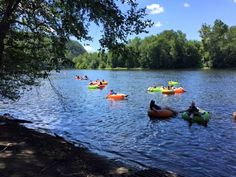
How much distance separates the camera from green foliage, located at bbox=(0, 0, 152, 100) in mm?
10727

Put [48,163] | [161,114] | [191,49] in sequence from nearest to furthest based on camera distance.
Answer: [48,163] < [161,114] < [191,49]

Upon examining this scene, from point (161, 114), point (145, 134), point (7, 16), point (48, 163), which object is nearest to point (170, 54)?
point (161, 114)

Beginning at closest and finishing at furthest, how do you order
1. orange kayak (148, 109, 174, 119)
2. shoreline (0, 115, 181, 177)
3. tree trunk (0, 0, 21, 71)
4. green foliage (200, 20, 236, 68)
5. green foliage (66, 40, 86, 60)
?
shoreline (0, 115, 181, 177) → tree trunk (0, 0, 21, 71) → green foliage (66, 40, 86, 60) → orange kayak (148, 109, 174, 119) → green foliage (200, 20, 236, 68)

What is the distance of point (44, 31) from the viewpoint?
13125 mm

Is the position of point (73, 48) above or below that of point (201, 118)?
above

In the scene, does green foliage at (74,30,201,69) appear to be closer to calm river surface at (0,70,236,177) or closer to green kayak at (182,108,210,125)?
calm river surface at (0,70,236,177)

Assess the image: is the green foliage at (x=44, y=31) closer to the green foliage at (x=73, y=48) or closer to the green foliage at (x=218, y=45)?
the green foliage at (x=73, y=48)

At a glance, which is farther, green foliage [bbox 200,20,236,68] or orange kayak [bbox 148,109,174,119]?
green foliage [bbox 200,20,236,68]

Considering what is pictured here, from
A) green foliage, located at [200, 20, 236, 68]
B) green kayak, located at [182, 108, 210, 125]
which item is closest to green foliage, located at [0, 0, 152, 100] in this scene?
green kayak, located at [182, 108, 210, 125]

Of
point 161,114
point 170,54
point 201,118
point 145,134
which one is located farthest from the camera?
point 170,54

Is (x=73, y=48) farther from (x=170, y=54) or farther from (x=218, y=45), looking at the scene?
(x=170, y=54)

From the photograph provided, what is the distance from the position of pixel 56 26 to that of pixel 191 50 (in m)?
124

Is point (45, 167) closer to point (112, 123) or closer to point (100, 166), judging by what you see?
point (100, 166)

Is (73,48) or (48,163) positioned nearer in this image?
(48,163)
